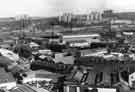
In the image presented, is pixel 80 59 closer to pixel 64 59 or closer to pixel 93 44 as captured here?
pixel 64 59

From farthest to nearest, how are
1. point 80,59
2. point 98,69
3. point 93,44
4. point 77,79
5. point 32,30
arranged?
1. point 32,30
2. point 93,44
3. point 80,59
4. point 98,69
5. point 77,79

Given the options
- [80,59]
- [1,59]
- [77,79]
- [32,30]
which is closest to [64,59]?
[80,59]

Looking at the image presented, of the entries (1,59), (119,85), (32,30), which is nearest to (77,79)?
(119,85)

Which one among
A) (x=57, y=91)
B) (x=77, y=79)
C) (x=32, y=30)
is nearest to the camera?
(x=57, y=91)

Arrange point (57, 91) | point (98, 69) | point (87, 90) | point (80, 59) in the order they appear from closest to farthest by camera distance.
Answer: point (87, 90) → point (57, 91) → point (98, 69) → point (80, 59)

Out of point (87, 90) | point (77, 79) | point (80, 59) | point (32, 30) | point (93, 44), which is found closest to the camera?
point (87, 90)

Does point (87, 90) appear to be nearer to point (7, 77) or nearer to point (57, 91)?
point (57, 91)

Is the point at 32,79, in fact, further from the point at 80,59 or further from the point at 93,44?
the point at 93,44

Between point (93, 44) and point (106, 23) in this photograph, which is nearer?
point (93, 44)

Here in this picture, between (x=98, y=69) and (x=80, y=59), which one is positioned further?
(x=80, y=59)
